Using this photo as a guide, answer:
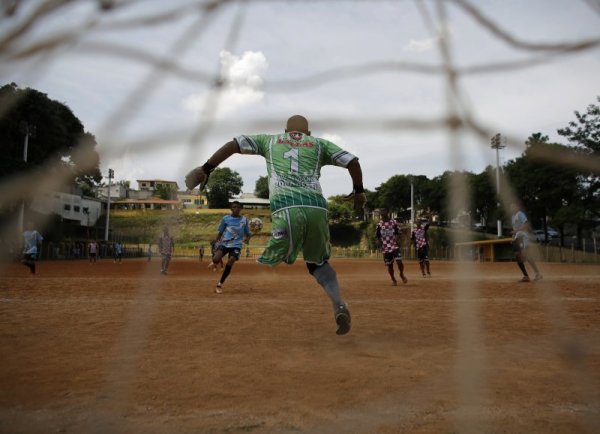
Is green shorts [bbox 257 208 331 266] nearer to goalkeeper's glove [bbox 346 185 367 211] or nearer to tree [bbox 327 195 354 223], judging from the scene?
goalkeeper's glove [bbox 346 185 367 211]

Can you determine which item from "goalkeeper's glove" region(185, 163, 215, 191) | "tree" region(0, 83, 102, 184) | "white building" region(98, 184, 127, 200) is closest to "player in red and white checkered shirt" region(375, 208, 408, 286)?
"white building" region(98, 184, 127, 200)

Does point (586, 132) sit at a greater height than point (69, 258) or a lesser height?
greater

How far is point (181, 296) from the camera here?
7488 millimetres

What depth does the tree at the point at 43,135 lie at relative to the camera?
2.05m

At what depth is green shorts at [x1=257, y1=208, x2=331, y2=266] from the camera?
11.4ft

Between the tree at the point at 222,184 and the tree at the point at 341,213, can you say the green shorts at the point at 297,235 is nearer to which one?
the tree at the point at 222,184

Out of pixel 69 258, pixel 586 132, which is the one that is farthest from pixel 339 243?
pixel 586 132

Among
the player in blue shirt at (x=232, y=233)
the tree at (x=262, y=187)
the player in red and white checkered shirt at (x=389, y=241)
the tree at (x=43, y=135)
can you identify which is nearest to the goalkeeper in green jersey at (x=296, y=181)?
the tree at (x=43, y=135)

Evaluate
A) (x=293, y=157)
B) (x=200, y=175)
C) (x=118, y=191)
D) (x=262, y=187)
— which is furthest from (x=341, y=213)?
(x=200, y=175)

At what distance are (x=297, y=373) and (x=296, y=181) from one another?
4.60 ft

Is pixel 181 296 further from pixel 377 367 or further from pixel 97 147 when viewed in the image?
pixel 97 147

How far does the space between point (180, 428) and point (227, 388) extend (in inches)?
22.4

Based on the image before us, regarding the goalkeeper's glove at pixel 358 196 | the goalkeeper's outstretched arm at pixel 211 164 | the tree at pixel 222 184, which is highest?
the tree at pixel 222 184

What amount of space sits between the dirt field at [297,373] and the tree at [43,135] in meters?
0.65
